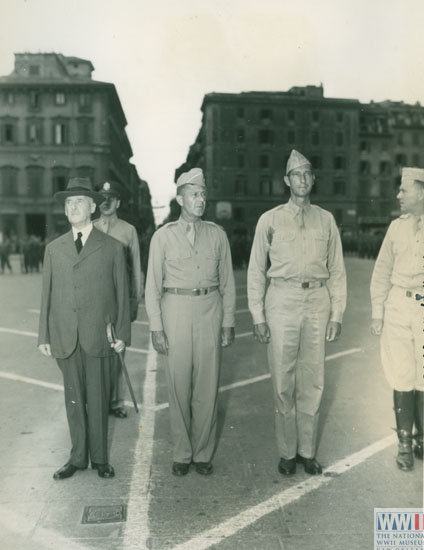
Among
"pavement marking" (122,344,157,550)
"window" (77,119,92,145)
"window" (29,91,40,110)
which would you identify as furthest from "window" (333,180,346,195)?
"pavement marking" (122,344,157,550)

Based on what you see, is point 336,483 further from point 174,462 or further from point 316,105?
point 316,105

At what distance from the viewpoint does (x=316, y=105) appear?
61.2 meters

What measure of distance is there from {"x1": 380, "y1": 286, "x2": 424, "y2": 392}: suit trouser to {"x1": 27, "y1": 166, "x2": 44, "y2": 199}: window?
43.4 metres

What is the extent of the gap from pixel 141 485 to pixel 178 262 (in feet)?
5.10

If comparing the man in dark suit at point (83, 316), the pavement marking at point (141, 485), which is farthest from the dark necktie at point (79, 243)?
the pavement marking at point (141, 485)

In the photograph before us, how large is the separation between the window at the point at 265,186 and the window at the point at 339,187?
26.1 ft

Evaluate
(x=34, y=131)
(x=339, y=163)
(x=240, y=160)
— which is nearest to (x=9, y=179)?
(x=34, y=131)

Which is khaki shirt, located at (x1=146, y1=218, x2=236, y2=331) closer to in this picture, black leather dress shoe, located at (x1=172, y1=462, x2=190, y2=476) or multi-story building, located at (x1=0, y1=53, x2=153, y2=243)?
black leather dress shoe, located at (x1=172, y1=462, x2=190, y2=476)

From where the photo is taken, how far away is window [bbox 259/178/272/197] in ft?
201

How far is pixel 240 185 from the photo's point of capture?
61.1m

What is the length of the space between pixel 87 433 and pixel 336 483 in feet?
5.84

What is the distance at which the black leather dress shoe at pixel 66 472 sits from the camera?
422cm

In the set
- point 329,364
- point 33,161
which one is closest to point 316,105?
point 33,161
